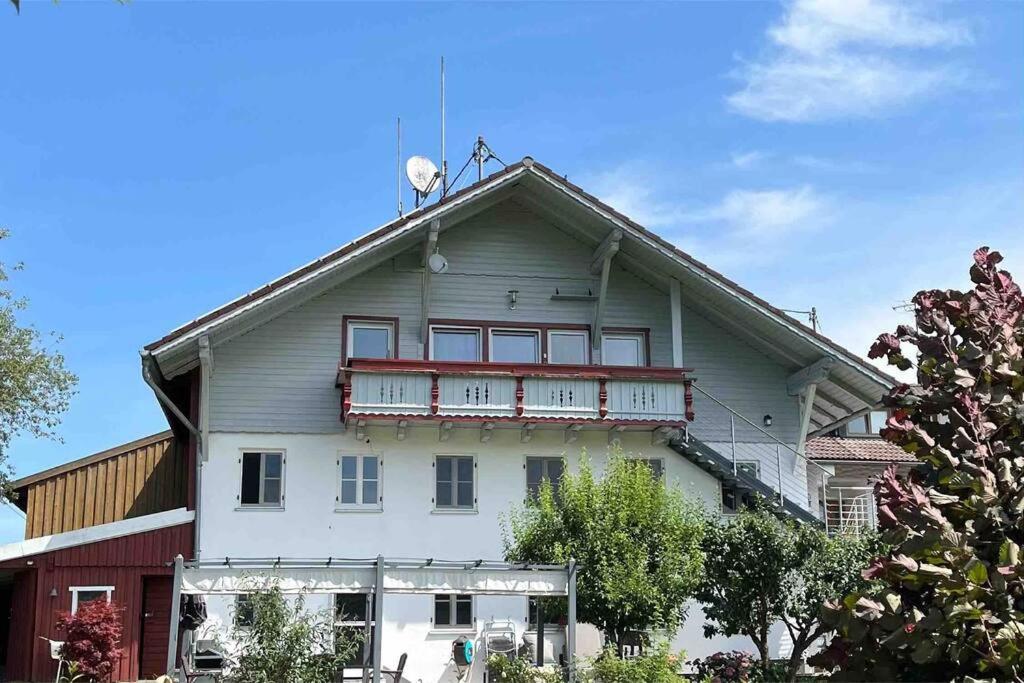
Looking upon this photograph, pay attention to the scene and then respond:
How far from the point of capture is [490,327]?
2455cm

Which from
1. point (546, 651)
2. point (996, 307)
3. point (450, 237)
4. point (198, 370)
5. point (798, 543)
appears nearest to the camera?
point (996, 307)

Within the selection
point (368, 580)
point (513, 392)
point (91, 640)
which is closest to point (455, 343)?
point (513, 392)

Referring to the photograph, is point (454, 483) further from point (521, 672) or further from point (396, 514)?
point (521, 672)

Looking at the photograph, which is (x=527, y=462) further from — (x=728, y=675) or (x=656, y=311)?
(x=728, y=675)

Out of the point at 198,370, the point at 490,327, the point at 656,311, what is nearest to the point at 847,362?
the point at 656,311

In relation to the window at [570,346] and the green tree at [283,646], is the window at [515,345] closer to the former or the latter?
the window at [570,346]

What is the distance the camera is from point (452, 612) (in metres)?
22.9

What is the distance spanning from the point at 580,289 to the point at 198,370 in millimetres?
7891

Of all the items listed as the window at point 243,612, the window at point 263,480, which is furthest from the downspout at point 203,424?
the window at point 243,612

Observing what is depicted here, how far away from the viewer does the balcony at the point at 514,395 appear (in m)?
22.5

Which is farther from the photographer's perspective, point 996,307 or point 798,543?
point 798,543

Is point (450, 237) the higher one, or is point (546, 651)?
point (450, 237)

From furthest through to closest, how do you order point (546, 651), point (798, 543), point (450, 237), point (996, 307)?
point (450, 237) < point (546, 651) < point (798, 543) < point (996, 307)

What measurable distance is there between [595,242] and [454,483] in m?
5.81
